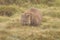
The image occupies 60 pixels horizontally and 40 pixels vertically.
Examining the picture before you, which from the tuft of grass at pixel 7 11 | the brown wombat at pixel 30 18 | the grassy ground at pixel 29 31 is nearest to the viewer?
the grassy ground at pixel 29 31

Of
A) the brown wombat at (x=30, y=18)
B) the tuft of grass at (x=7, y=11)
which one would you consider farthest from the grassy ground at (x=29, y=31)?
the tuft of grass at (x=7, y=11)

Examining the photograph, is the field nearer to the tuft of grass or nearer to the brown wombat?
the brown wombat

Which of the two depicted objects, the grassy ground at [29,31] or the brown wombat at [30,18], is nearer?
the grassy ground at [29,31]

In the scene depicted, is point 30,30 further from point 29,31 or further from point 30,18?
point 30,18

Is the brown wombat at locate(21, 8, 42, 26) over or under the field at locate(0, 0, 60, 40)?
over

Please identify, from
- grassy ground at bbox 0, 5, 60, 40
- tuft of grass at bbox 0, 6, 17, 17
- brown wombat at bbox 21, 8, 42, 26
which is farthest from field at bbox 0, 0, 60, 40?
tuft of grass at bbox 0, 6, 17, 17

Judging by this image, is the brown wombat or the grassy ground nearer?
the grassy ground

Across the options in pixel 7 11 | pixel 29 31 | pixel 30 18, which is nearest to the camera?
pixel 29 31

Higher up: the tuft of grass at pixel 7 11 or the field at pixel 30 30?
the tuft of grass at pixel 7 11

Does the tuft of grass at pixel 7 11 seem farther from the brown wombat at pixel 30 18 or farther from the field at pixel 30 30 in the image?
the brown wombat at pixel 30 18

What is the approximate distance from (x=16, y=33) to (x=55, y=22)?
7.17 ft

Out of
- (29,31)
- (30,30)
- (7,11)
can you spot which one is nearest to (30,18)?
(30,30)

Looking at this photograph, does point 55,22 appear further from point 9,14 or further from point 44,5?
point 44,5

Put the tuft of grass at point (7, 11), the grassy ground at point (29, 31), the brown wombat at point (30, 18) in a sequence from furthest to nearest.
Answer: the tuft of grass at point (7, 11), the brown wombat at point (30, 18), the grassy ground at point (29, 31)
